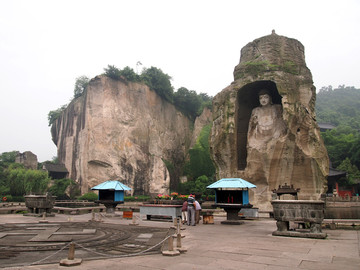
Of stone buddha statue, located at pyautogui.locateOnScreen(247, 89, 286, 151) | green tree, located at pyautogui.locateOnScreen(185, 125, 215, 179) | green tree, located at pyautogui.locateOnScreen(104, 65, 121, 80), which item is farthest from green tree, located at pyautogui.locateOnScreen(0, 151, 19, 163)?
stone buddha statue, located at pyautogui.locateOnScreen(247, 89, 286, 151)

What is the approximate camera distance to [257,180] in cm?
2264

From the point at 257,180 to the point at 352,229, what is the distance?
38.3 ft

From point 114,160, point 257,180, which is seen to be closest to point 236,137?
point 257,180

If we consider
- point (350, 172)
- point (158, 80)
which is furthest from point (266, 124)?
point (158, 80)

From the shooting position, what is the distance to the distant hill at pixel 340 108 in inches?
2660

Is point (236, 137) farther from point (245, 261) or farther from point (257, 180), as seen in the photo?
point (245, 261)

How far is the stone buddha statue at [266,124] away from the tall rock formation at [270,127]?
8 centimetres

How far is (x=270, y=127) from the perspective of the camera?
904 inches

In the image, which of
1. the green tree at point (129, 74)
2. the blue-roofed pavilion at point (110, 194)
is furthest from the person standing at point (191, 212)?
the green tree at point (129, 74)

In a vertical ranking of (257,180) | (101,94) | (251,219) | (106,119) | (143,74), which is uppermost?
(143,74)

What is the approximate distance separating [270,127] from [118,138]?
2137 cm

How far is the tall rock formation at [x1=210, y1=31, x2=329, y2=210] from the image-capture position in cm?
2131

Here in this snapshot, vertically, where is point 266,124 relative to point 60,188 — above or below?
above

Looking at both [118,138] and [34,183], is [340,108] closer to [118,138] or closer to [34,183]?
[118,138]
